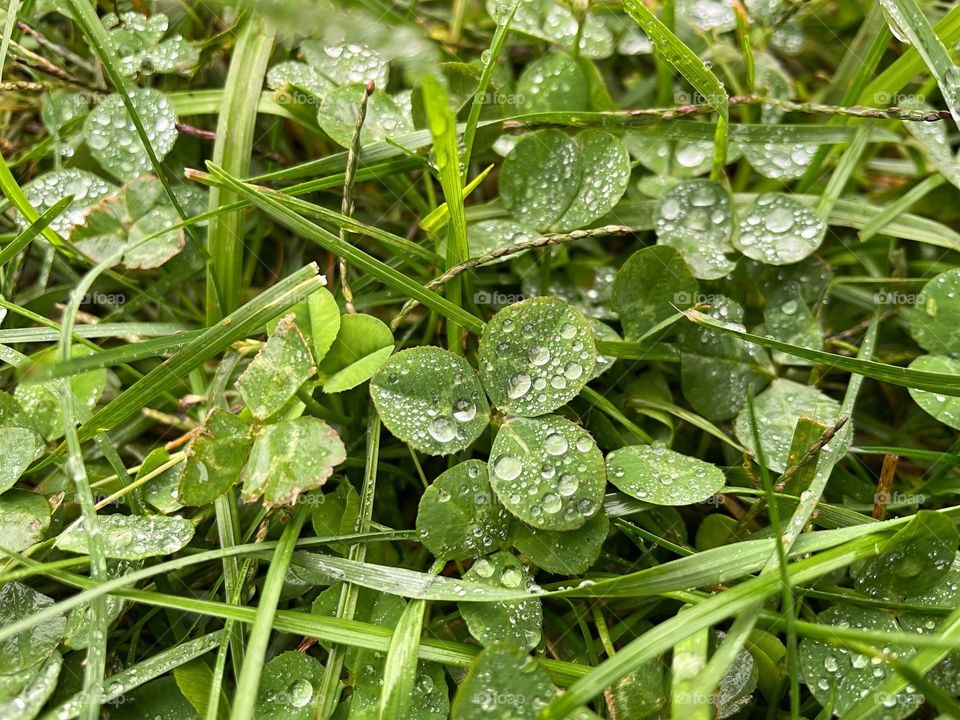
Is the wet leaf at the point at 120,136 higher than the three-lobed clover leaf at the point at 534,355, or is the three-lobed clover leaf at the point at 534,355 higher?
the wet leaf at the point at 120,136

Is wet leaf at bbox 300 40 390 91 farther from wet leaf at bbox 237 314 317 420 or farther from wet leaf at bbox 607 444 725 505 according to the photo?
wet leaf at bbox 607 444 725 505

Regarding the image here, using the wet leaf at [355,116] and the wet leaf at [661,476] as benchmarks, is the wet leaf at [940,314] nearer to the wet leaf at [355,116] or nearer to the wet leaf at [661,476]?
the wet leaf at [661,476]

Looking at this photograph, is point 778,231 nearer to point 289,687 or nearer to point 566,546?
point 566,546

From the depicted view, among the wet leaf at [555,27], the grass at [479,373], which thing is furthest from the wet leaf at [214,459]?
the wet leaf at [555,27]

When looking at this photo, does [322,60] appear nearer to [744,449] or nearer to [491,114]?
[491,114]

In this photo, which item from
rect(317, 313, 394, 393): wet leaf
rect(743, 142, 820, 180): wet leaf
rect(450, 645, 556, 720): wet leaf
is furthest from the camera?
rect(743, 142, 820, 180): wet leaf

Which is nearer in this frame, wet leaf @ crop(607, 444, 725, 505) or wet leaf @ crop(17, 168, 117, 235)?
wet leaf @ crop(607, 444, 725, 505)

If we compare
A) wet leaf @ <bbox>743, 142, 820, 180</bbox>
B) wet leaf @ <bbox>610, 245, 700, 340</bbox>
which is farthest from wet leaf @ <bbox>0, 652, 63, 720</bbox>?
wet leaf @ <bbox>743, 142, 820, 180</bbox>

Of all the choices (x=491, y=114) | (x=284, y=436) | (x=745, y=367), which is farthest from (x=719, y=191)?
(x=284, y=436)
